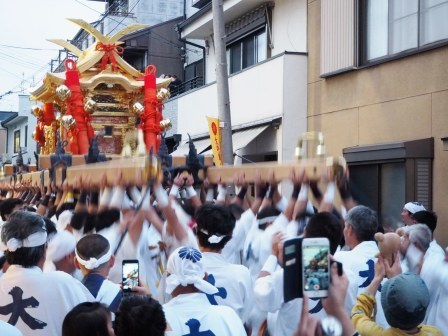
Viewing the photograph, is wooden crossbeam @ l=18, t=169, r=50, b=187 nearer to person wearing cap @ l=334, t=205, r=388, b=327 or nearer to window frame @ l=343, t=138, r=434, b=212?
person wearing cap @ l=334, t=205, r=388, b=327

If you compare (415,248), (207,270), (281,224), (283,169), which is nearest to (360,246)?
(415,248)

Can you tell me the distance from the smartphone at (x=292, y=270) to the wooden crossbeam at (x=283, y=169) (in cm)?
165

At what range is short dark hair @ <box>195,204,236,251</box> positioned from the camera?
12.1 ft

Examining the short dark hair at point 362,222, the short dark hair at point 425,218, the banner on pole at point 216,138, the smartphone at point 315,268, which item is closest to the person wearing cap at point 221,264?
the short dark hair at point 362,222

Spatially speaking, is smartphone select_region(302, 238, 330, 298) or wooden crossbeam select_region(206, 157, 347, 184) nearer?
smartphone select_region(302, 238, 330, 298)

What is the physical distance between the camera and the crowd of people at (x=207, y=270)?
8.68 feet

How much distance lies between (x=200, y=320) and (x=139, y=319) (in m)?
0.55

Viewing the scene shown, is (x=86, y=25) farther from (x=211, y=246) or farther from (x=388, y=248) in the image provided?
(x=388, y=248)

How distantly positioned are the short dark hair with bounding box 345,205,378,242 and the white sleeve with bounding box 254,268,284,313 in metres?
1.14

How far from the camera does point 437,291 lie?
13.4 ft

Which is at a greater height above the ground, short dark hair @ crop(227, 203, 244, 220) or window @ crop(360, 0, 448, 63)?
window @ crop(360, 0, 448, 63)

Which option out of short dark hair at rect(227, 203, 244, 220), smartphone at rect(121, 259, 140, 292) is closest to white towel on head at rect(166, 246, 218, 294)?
smartphone at rect(121, 259, 140, 292)

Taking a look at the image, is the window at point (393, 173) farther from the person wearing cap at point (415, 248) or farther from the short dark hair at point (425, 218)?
the person wearing cap at point (415, 248)

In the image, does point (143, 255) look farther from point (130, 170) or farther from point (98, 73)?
point (98, 73)
